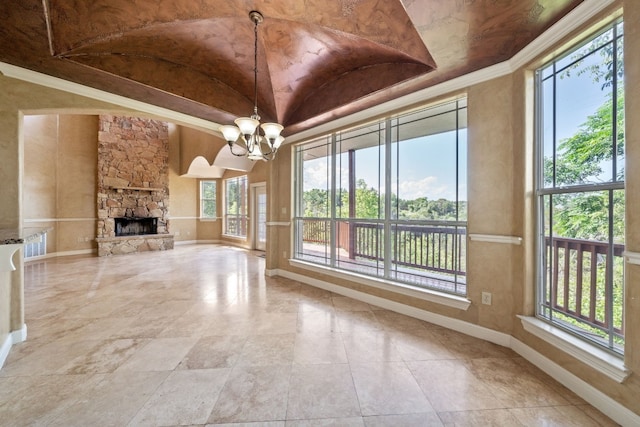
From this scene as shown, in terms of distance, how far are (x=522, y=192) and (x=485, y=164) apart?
1.35 ft

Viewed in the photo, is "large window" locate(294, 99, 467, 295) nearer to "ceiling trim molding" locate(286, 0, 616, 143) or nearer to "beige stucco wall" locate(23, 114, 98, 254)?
"ceiling trim molding" locate(286, 0, 616, 143)

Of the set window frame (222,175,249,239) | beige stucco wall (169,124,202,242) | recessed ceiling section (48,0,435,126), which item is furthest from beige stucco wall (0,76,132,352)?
beige stucco wall (169,124,202,242)

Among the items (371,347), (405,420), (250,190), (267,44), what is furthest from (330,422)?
(250,190)

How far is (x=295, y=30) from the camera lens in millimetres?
2354

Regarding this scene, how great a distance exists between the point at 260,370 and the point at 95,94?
3357 millimetres

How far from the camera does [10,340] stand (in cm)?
221

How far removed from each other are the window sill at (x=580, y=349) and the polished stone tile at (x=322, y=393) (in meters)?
1.58

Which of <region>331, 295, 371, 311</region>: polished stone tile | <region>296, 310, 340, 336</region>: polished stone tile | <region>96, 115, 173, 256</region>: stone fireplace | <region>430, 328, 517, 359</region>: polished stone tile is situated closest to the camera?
<region>430, 328, 517, 359</region>: polished stone tile

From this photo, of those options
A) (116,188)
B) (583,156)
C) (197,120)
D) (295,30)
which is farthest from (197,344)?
(116,188)

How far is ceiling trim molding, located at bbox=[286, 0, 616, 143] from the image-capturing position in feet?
5.32

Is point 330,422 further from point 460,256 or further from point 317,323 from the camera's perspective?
point 460,256

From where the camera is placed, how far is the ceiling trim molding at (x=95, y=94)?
2.29 metres

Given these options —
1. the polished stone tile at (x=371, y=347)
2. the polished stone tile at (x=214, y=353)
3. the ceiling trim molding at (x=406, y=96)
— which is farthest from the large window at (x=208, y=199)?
the polished stone tile at (x=371, y=347)

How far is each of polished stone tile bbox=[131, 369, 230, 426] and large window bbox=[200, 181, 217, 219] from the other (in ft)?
25.5
